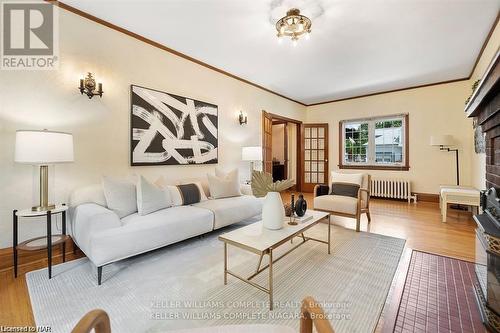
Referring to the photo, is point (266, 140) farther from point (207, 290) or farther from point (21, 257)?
point (21, 257)

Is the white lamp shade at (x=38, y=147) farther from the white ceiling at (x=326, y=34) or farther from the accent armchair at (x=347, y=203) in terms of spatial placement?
the accent armchair at (x=347, y=203)

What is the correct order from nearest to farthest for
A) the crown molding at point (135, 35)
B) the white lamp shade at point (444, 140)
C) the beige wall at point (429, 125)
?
the crown molding at point (135, 35) < the white lamp shade at point (444, 140) < the beige wall at point (429, 125)

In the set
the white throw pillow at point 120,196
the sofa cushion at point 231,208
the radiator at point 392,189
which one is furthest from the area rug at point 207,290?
the radiator at point 392,189

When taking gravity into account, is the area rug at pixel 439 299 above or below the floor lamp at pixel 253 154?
below

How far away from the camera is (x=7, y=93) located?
2.20m

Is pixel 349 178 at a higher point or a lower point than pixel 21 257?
higher

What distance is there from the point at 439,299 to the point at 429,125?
4723 mm

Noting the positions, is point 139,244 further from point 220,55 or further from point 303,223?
point 220,55

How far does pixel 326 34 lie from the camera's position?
3.03 m

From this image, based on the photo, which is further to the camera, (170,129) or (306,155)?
(306,155)

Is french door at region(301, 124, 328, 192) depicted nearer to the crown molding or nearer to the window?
the window

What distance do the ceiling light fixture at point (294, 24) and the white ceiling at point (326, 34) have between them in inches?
2.8

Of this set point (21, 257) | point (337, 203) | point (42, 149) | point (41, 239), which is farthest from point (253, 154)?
point (21, 257)

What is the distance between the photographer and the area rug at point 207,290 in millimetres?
1556
